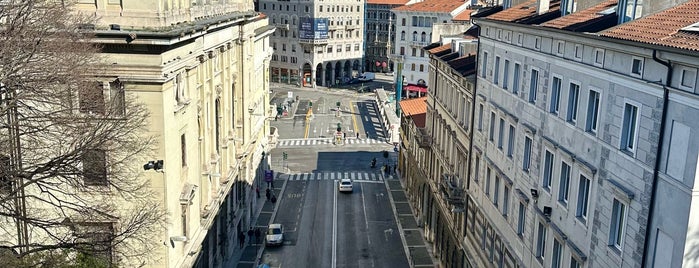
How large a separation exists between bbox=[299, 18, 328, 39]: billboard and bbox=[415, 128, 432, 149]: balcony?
271ft

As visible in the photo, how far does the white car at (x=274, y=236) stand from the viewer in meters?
51.3

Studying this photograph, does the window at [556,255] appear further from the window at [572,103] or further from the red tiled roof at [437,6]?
the red tiled roof at [437,6]

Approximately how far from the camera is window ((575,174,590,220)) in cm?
2286

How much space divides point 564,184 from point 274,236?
101 ft

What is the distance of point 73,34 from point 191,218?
603 inches

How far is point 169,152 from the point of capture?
29156mm

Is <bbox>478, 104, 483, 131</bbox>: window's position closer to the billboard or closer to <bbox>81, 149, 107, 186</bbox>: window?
<bbox>81, 149, 107, 186</bbox>: window

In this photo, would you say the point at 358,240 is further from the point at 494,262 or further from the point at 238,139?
the point at 494,262

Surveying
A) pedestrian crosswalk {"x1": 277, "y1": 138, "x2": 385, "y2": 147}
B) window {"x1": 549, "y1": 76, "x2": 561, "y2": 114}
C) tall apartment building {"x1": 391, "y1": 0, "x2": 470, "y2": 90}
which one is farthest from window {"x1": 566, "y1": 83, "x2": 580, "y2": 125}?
tall apartment building {"x1": 391, "y1": 0, "x2": 470, "y2": 90}

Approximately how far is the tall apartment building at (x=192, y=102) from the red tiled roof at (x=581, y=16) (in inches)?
623

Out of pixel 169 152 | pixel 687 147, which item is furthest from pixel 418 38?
pixel 687 147

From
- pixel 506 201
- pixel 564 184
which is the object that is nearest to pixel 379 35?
pixel 506 201

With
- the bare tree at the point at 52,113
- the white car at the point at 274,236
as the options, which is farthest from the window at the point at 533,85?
A: the white car at the point at 274,236

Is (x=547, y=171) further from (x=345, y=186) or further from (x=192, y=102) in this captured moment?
(x=345, y=186)
